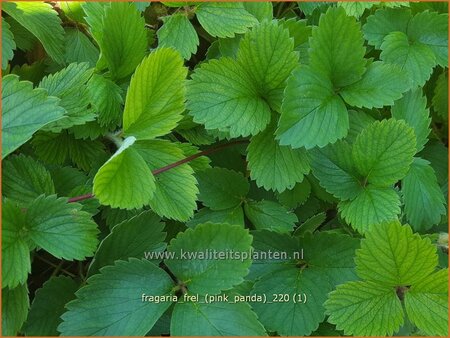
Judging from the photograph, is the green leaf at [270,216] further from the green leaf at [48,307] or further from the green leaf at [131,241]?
the green leaf at [48,307]

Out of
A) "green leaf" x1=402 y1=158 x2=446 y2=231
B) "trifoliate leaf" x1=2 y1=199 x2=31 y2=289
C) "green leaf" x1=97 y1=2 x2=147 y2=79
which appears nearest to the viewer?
"trifoliate leaf" x1=2 y1=199 x2=31 y2=289

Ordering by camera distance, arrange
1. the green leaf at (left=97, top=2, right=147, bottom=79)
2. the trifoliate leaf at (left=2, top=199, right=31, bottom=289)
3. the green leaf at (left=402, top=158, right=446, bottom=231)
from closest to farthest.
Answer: the trifoliate leaf at (left=2, top=199, right=31, bottom=289)
the green leaf at (left=97, top=2, right=147, bottom=79)
the green leaf at (left=402, top=158, right=446, bottom=231)

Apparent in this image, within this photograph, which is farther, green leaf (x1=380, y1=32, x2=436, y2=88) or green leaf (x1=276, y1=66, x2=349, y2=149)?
green leaf (x1=380, y1=32, x2=436, y2=88)

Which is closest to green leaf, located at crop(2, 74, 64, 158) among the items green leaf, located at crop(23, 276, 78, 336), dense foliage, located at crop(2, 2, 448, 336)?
dense foliage, located at crop(2, 2, 448, 336)

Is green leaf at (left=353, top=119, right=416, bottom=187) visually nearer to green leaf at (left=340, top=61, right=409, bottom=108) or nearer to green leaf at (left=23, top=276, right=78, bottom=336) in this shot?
green leaf at (left=340, top=61, right=409, bottom=108)

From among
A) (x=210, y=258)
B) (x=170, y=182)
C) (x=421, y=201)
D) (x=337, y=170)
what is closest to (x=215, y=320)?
(x=210, y=258)

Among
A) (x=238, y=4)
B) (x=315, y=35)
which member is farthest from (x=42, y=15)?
(x=315, y=35)

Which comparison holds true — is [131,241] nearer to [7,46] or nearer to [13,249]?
[13,249]
